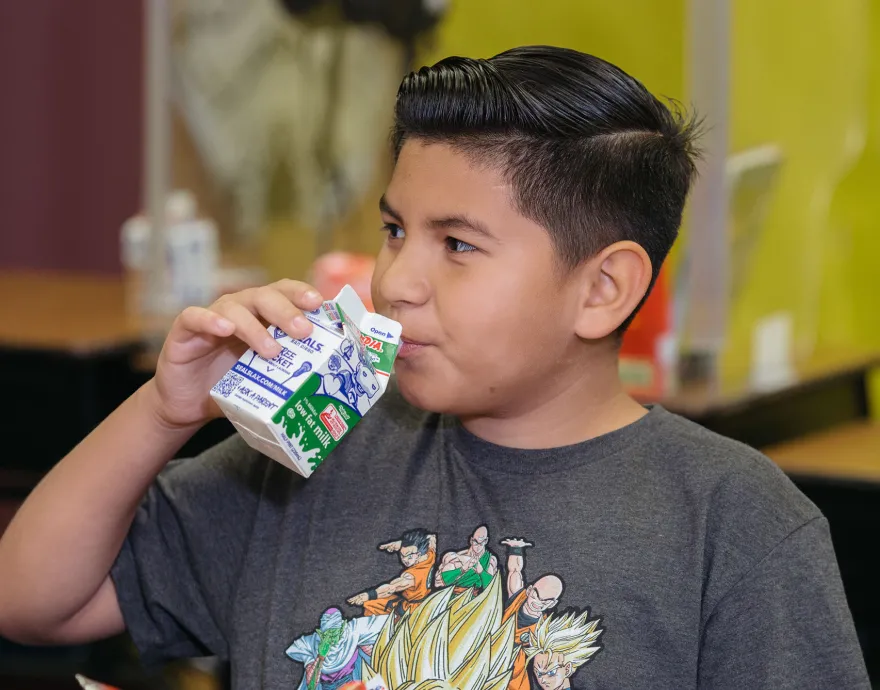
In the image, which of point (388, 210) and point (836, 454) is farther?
point (836, 454)

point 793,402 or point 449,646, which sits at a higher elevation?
point 449,646

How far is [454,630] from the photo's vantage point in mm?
1054

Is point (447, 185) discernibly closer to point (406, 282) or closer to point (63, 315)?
point (406, 282)

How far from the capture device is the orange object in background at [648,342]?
6.66 feet

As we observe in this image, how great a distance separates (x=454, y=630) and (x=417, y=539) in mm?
89

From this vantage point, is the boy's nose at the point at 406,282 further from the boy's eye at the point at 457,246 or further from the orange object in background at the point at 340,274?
the orange object in background at the point at 340,274

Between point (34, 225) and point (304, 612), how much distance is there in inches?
114

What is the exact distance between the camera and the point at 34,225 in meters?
3.72

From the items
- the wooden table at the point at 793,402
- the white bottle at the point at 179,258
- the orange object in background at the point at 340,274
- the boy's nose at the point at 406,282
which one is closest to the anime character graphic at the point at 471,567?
the boy's nose at the point at 406,282

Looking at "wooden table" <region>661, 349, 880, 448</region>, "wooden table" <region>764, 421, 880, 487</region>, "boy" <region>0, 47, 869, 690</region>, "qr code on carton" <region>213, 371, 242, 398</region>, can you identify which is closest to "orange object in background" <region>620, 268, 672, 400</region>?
"wooden table" <region>661, 349, 880, 448</region>

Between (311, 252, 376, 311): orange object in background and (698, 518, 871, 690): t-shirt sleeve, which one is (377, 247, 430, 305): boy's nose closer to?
(698, 518, 871, 690): t-shirt sleeve

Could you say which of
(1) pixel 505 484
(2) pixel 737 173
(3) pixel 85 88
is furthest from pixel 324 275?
(3) pixel 85 88

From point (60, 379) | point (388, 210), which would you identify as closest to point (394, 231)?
point (388, 210)

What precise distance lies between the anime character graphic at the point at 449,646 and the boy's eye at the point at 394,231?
307 mm
